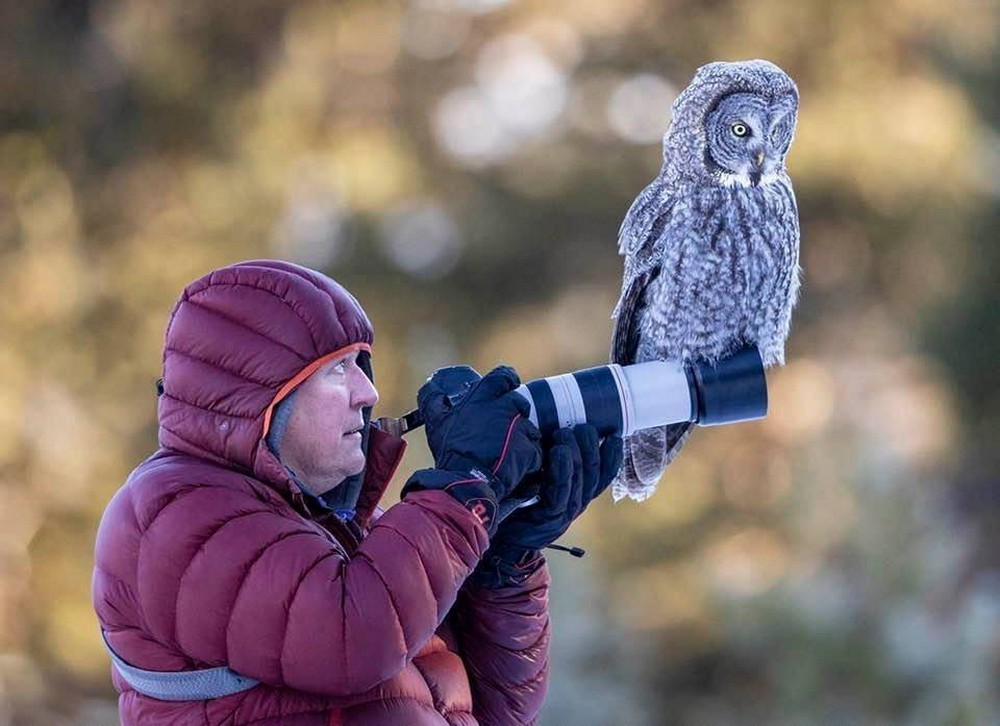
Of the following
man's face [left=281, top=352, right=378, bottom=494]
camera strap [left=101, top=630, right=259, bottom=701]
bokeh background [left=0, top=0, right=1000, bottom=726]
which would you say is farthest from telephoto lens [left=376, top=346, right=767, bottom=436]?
bokeh background [left=0, top=0, right=1000, bottom=726]

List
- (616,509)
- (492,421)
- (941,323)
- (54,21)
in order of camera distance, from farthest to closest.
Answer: (941,323), (616,509), (54,21), (492,421)

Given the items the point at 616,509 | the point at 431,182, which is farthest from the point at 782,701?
the point at 431,182

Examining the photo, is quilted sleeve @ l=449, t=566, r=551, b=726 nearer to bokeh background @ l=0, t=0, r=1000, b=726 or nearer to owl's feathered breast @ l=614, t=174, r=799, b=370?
owl's feathered breast @ l=614, t=174, r=799, b=370

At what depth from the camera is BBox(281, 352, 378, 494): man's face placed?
126cm

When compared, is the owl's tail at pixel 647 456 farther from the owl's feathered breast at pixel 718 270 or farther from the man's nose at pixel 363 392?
the man's nose at pixel 363 392

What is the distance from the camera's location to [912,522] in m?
4.55

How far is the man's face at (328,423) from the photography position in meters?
1.26

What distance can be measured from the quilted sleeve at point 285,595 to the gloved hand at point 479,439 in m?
0.07

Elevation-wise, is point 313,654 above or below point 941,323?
below

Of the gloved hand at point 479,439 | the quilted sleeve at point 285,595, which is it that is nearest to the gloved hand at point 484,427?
the gloved hand at point 479,439

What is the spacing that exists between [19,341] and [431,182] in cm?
232

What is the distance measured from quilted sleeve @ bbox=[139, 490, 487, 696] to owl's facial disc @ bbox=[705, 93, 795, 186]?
2.41ft

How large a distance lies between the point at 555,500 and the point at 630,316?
419 millimetres

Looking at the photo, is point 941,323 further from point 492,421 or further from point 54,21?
point 492,421
